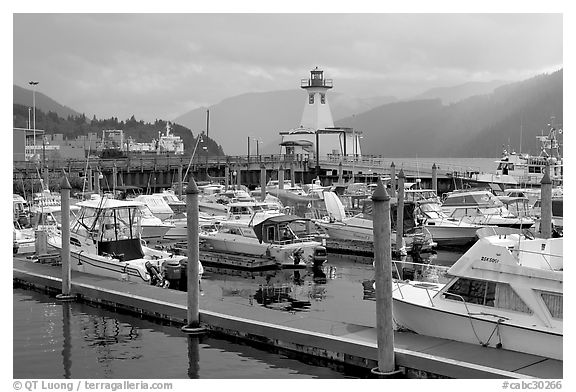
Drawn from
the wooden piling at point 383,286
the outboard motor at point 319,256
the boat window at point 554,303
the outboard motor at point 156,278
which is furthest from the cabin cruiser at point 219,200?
the boat window at point 554,303

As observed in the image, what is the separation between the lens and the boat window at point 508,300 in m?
11.1

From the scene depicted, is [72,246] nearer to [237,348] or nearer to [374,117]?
[237,348]

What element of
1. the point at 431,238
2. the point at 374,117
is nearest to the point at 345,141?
the point at 374,117

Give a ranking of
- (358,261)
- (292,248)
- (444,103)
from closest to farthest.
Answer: (292,248), (358,261), (444,103)

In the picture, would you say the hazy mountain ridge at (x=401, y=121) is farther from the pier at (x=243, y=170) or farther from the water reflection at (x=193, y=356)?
the water reflection at (x=193, y=356)

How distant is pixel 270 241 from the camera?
23906mm

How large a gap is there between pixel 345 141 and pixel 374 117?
21.1 feet

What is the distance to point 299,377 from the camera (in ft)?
38.0

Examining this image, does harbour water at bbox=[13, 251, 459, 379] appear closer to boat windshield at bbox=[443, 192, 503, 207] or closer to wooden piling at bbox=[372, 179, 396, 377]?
wooden piling at bbox=[372, 179, 396, 377]

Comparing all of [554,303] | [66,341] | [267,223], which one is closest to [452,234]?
[267,223]

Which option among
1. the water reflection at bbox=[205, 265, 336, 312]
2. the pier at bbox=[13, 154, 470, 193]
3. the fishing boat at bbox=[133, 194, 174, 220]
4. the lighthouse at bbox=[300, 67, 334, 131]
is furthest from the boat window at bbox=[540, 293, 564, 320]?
the lighthouse at bbox=[300, 67, 334, 131]

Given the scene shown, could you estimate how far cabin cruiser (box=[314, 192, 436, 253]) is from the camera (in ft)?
87.0

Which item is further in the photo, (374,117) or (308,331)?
(374,117)
